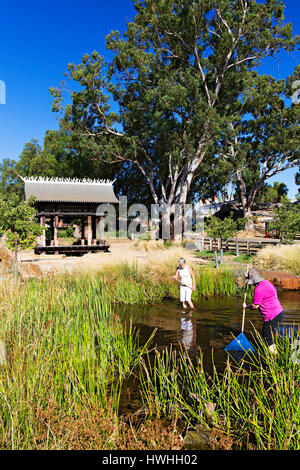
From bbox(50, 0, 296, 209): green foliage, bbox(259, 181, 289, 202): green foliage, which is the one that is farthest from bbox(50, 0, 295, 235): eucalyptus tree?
bbox(259, 181, 289, 202): green foliage

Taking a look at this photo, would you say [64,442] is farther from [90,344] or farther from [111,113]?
[111,113]

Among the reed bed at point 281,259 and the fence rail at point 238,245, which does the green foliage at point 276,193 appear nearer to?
the fence rail at point 238,245

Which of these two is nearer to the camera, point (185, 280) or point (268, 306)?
point (268, 306)

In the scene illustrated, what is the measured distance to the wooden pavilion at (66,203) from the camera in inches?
924

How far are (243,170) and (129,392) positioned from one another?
125 ft

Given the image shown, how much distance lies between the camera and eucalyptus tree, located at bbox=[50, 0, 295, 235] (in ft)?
93.0

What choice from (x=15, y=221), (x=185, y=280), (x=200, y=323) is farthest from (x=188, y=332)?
(x=15, y=221)

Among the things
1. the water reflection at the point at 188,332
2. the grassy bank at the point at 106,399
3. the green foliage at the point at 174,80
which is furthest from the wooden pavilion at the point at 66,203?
the grassy bank at the point at 106,399

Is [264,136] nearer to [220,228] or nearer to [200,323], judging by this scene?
[220,228]

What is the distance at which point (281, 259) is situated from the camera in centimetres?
1648

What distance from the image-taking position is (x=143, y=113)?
3134cm

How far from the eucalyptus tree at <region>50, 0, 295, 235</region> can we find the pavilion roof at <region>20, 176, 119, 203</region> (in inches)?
256

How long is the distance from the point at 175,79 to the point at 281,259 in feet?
61.5

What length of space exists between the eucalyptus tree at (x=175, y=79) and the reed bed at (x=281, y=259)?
13.4 m
